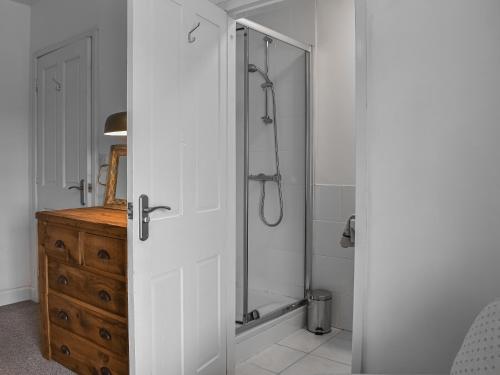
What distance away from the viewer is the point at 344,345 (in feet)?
9.14

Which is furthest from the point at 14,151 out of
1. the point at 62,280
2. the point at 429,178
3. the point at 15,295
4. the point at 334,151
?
the point at 429,178

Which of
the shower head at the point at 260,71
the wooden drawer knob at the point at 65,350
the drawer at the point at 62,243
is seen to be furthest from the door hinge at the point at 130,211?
the shower head at the point at 260,71

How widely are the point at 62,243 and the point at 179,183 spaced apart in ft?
2.94

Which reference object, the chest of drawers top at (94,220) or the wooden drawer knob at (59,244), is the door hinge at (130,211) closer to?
the chest of drawers top at (94,220)

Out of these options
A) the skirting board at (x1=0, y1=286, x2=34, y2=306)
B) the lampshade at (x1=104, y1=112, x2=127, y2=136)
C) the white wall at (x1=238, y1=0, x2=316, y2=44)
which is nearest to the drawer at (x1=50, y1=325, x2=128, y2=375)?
the lampshade at (x1=104, y1=112, x2=127, y2=136)

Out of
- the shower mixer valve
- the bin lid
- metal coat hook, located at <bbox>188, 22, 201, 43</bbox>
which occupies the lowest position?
the bin lid

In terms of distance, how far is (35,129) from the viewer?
12.0 feet

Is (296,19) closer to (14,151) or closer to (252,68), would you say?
(252,68)

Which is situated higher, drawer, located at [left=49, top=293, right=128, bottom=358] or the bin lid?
drawer, located at [left=49, top=293, right=128, bottom=358]

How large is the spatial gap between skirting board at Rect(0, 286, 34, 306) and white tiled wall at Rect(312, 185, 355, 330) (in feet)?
8.45

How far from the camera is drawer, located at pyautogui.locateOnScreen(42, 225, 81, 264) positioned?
88.3 inches

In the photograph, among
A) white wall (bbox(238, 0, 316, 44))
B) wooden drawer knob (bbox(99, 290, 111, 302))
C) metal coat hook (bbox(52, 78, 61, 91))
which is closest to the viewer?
wooden drawer knob (bbox(99, 290, 111, 302))

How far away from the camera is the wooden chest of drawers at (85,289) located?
78.6 inches

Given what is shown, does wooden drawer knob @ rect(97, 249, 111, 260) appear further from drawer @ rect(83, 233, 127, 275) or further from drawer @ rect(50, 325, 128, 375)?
drawer @ rect(50, 325, 128, 375)
